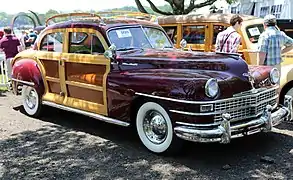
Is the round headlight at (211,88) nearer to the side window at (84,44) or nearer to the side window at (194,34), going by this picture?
the side window at (84,44)

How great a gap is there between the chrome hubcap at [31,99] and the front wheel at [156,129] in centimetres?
290

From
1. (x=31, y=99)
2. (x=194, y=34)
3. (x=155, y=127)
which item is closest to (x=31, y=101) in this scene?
(x=31, y=99)

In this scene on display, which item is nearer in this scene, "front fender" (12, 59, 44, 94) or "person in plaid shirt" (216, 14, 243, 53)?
"person in plaid shirt" (216, 14, 243, 53)

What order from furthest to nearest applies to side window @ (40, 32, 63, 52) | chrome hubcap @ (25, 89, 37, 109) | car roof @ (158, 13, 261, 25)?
car roof @ (158, 13, 261, 25) → chrome hubcap @ (25, 89, 37, 109) → side window @ (40, 32, 63, 52)

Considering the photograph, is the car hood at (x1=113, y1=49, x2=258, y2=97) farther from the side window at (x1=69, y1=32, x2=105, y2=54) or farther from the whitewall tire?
the whitewall tire

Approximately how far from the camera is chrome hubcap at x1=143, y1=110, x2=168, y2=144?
5095 mm

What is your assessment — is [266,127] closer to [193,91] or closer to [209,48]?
[193,91]

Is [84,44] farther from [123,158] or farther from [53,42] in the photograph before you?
[123,158]

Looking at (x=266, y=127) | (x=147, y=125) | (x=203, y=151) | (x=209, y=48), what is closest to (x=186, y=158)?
(x=203, y=151)

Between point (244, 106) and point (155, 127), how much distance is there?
3.99 ft

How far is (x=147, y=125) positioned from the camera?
5332 mm

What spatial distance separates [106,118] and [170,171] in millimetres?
1579

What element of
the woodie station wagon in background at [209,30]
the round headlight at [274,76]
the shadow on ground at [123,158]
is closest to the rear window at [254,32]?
the woodie station wagon in background at [209,30]

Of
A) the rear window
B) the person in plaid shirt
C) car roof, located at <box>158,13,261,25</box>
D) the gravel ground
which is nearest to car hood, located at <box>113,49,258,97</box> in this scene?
the gravel ground
